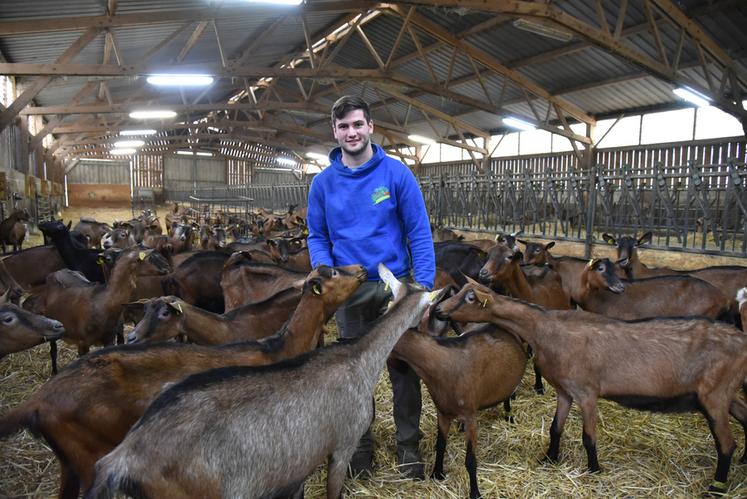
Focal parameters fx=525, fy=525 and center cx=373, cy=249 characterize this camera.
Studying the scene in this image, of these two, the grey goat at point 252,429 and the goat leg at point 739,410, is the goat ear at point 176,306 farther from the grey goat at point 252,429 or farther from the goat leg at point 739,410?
the goat leg at point 739,410

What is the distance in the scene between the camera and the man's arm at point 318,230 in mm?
3584

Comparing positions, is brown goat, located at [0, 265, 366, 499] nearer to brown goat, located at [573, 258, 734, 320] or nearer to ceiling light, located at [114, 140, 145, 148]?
brown goat, located at [573, 258, 734, 320]

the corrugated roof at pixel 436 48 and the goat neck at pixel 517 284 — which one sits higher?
the corrugated roof at pixel 436 48

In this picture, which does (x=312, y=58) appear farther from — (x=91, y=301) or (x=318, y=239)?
(x=318, y=239)

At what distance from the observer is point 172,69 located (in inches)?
519

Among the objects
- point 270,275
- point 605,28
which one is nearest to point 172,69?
point 270,275

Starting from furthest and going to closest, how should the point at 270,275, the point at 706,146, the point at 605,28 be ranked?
the point at 706,146 < the point at 605,28 < the point at 270,275

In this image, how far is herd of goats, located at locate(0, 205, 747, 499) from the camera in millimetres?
2201

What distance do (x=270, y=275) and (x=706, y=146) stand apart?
16.0 metres

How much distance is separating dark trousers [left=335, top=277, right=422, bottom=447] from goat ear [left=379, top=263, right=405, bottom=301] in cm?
31

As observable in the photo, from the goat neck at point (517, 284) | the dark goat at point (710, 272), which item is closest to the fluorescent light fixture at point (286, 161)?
the dark goat at point (710, 272)

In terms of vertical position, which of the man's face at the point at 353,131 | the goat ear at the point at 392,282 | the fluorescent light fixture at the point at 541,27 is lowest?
the goat ear at the point at 392,282

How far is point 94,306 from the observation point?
546 cm

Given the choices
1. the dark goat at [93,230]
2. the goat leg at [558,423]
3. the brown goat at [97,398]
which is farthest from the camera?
the dark goat at [93,230]
